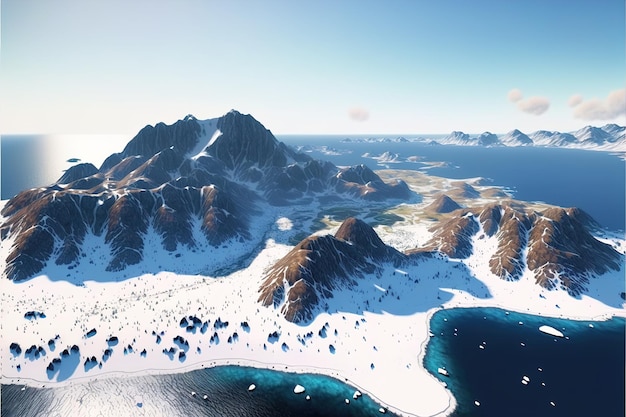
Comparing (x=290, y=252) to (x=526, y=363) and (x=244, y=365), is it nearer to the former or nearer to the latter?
(x=244, y=365)

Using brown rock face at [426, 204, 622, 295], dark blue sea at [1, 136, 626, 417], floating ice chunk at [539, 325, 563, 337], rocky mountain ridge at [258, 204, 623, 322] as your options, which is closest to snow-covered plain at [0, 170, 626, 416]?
dark blue sea at [1, 136, 626, 417]

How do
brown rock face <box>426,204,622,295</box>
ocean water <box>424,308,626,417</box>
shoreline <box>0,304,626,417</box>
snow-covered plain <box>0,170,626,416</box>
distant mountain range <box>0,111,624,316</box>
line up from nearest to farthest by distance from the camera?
1. shoreline <box>0,304,626,417</box>
2. ocean water <box>424,308,626,417</box>
3. snow-covered plain <box>0,170,626,416</box>
4. distant mountain range <box>0,111,624,316</box>
5. brown rock face <box>426,204,622,295</box>

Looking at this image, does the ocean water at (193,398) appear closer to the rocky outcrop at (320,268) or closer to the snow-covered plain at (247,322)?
the snow-covered plain at (247,322)

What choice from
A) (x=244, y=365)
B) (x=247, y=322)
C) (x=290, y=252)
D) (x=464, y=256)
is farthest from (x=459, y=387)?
(x=464, y=256)

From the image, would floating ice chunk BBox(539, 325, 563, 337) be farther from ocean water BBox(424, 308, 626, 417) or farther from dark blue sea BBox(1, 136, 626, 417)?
dark blue sea BBox(1, 136, 626, 417)

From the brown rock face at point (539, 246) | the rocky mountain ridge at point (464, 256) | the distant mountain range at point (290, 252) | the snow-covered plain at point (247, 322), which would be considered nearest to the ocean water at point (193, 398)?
the snow-covered plain at point (247, 322)
